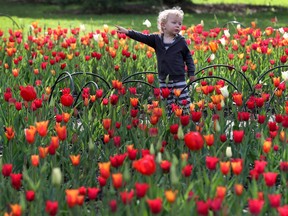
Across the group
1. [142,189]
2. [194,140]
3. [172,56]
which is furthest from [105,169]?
[172,56]

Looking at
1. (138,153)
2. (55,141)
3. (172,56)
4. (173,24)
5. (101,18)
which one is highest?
(173,24)

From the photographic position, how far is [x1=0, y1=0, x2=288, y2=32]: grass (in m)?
17.3

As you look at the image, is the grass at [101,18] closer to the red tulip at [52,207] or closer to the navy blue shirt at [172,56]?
the navy blue shirt at [172,56]

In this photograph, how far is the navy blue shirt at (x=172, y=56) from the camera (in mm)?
6113

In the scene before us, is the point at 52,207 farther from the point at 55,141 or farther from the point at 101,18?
the point at 101,18

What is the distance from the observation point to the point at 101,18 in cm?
1897

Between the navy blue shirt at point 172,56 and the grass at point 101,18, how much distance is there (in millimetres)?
10080

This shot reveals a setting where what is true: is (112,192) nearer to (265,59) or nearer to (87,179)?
(87,179)

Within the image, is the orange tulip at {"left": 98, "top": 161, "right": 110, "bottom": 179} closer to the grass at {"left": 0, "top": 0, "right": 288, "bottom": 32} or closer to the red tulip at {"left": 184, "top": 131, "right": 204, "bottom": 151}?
the red tulip at {"left": 184, "top": 131, "right": 204, "bottom": 151}

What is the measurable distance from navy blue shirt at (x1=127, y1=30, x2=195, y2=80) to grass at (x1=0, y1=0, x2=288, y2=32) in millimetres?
10080

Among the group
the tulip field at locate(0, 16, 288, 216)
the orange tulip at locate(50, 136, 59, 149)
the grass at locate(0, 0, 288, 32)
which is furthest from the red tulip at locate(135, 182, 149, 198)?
the grass at locate(0, 0, 288, 32)

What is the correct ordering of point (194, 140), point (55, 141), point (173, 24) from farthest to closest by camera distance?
point (173, 24), point (55, 141), point (194, 140)

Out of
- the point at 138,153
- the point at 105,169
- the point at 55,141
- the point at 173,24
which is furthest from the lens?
the point at 173,24

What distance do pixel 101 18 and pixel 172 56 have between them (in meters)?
→ 13.1
